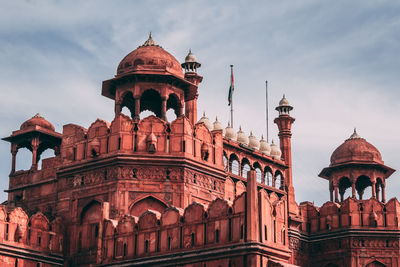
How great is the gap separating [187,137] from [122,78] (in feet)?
15.0

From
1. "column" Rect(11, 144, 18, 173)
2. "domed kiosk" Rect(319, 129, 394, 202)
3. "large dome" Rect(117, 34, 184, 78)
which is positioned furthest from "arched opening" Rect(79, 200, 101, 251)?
"domed kiosk" Rect(319, 129, 394, 202)

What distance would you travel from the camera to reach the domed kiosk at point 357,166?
49125 mm

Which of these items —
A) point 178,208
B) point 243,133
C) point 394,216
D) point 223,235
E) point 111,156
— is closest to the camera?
point 223,235

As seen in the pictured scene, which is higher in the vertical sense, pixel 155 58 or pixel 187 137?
pixel 155 58

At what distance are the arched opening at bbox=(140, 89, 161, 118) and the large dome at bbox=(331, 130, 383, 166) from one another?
44.3 feet

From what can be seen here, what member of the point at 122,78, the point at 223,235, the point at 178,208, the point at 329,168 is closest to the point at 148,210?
the point at 178,208

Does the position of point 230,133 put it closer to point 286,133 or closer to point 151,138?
point 286,133

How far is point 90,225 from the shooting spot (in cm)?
3475

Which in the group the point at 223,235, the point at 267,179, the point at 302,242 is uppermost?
the point at 267,179

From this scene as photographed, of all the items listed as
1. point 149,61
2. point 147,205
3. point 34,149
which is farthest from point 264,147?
point 147,205

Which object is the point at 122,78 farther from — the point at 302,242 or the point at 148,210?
the point at 302,242

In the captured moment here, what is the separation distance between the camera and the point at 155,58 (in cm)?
3772

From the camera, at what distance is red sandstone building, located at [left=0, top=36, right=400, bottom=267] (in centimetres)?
3009

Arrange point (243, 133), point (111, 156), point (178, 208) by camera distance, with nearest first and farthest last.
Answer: point (178, 208)
point (111, 156)
point (243, 133)
